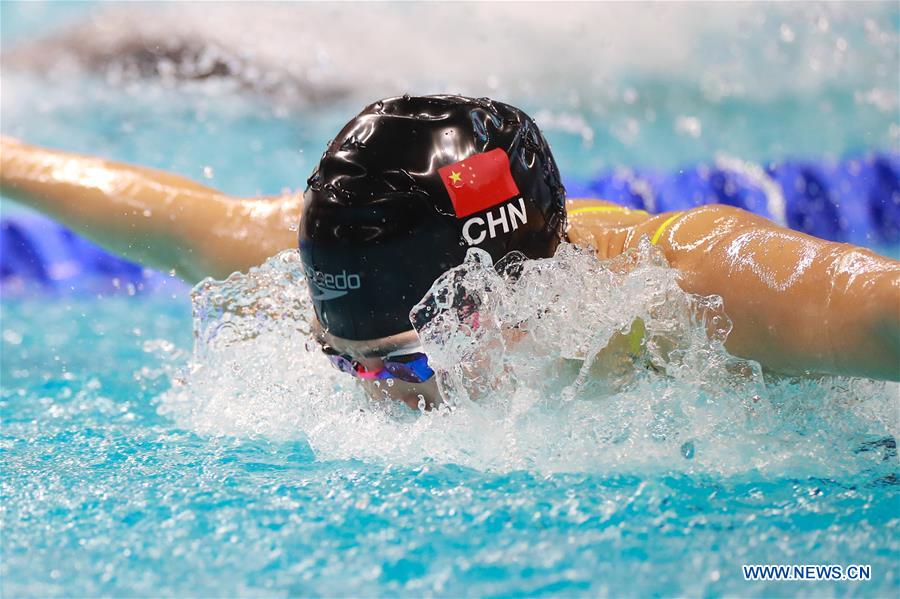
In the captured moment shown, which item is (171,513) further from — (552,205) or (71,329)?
(71,329)

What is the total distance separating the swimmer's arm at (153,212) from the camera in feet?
7.19

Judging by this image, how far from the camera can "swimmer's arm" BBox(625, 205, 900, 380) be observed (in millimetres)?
1353

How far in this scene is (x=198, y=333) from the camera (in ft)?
6.79

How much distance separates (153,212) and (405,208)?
2.96 ft

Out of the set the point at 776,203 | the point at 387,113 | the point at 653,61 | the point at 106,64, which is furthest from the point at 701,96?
the point at 387,113

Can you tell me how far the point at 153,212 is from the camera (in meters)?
2.23

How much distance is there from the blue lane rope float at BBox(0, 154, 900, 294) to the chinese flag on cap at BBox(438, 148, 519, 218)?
2.15 metres

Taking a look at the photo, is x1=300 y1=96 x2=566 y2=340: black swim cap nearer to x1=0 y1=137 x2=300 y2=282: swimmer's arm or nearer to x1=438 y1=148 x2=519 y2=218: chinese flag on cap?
x1=438 y1=148 x2=519 y2=218: chinese flag on cap

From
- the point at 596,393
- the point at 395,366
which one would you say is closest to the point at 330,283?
the point at 395,366

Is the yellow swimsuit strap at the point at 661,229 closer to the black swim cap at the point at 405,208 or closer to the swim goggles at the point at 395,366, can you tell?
the black swim cap at the point at 405,208
